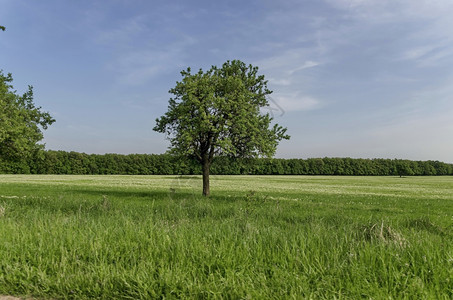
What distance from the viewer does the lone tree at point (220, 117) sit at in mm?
17844

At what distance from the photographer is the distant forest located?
70500mm

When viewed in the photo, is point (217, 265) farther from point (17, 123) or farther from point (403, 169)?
point (403, 169)

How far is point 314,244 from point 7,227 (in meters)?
5.79

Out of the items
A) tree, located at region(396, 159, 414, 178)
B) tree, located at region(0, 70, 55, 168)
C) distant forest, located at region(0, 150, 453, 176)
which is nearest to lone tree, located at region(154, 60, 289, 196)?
tree, located at region(0, 70, 55, 168)

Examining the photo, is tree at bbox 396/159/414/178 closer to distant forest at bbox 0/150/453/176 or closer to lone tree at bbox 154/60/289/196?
distant forest at bbox 0/150/453/176

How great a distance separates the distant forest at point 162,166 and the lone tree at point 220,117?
40.4 metres

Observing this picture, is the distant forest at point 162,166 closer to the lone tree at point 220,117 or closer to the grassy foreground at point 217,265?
the lone tree at point 220,117

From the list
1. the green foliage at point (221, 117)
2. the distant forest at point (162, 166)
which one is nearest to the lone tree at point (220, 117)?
the green foliage at point (221, 117)

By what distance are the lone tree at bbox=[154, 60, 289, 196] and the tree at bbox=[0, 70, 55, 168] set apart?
818 centimetres

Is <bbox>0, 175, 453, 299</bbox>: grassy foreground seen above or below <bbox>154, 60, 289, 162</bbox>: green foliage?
below

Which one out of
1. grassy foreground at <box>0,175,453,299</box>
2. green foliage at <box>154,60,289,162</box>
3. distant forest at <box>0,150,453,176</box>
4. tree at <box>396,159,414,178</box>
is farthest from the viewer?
tree at <box>396,159,414,178</box>

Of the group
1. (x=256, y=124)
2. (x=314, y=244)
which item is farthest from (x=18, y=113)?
(x=314, y=244)

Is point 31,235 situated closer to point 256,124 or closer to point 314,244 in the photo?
point 314,244

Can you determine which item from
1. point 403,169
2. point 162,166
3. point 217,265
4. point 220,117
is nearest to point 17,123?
point 220,117
